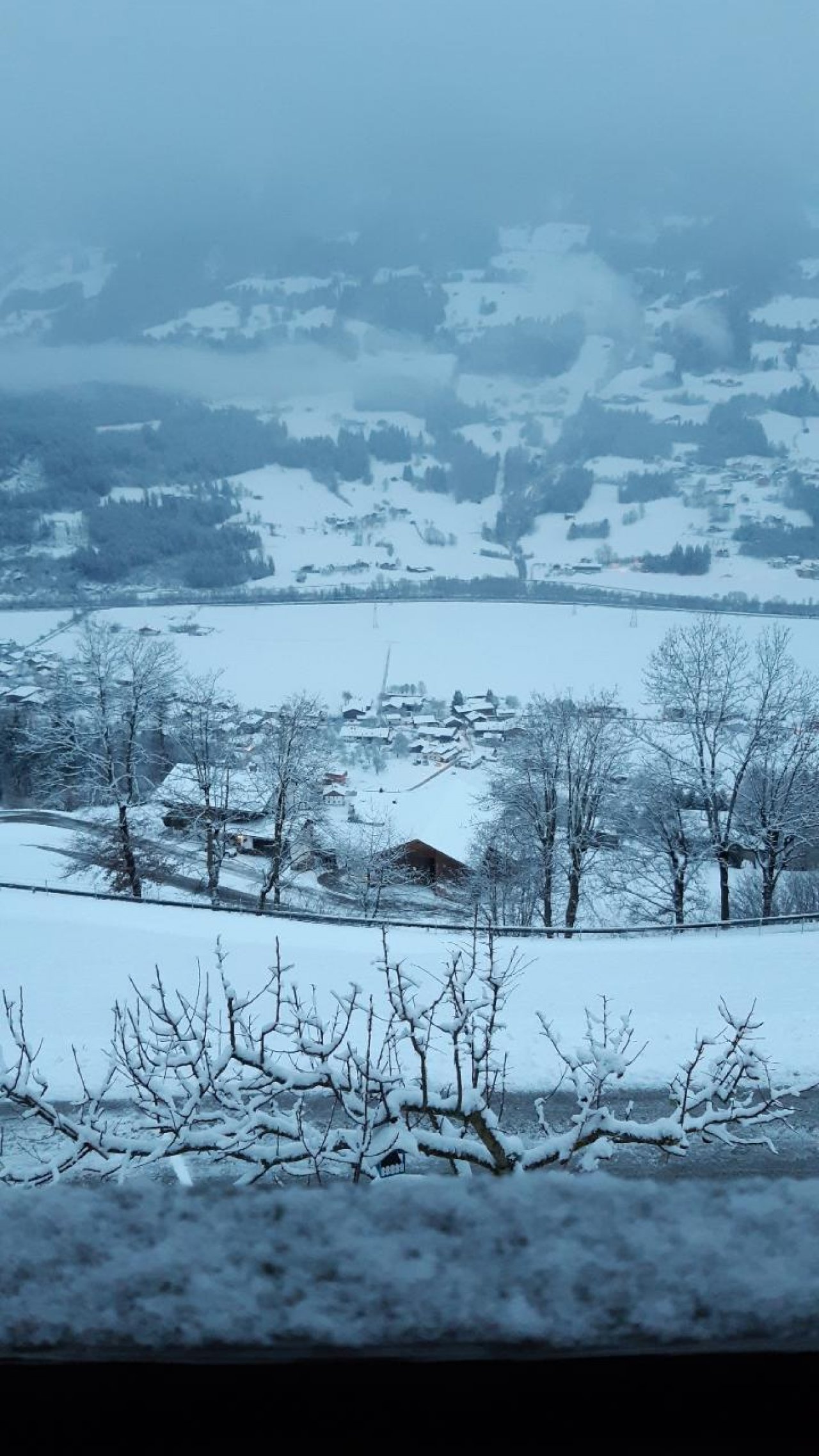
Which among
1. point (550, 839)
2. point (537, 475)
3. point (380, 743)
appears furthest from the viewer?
point (537, 475)

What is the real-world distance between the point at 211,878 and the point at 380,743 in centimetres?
428

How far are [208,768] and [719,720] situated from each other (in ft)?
21.6

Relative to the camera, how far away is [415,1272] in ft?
1.87

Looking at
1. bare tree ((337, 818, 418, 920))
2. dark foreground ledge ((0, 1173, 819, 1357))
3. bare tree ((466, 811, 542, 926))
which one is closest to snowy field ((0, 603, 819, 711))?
bare tree ((337, 818, 418, 920))

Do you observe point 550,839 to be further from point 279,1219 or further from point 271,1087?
point 279,1219

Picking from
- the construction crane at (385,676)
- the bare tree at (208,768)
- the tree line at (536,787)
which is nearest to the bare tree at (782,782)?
the tree line at (536,787)

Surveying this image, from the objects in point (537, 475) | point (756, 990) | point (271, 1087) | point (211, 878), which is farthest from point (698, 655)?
point (537, 475)

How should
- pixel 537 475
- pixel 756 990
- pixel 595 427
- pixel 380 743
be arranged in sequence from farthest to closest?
pixel 595 427 → pixel 537 475 → pixel 380 743 → pixel 756 990

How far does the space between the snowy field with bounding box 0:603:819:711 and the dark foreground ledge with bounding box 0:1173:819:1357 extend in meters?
10.9

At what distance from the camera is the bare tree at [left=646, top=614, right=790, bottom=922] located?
31.5 feet

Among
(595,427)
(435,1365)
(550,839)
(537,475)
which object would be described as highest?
(595,427)

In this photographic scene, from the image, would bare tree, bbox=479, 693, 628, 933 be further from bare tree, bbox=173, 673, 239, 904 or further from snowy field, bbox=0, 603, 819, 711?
bare tree, bbox=173, 673, 239, 904

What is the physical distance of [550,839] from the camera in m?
10.4

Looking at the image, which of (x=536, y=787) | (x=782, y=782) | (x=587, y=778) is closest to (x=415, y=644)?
(x=536, y=787)
